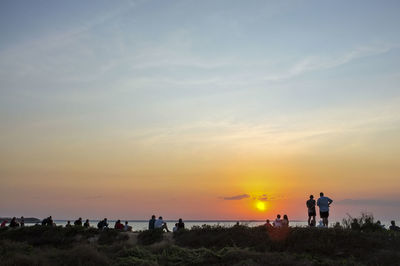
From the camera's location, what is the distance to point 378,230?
77.4 feet

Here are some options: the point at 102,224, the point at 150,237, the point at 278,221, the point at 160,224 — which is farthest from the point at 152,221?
the point at 278,221

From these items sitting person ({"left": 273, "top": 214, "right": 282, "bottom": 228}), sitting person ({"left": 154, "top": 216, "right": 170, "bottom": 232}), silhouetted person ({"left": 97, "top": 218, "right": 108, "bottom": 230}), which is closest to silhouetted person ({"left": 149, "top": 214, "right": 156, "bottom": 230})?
sitting person ({"left": 154, "top": 216, "right": 170, "bottom": 232})

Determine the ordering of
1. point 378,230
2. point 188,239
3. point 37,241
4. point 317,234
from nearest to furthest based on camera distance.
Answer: point 317,234 < point 378,230 < point 188,239 < point 37,241

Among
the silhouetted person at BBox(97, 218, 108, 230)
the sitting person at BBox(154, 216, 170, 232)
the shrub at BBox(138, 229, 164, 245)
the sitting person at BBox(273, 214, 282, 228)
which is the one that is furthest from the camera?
the silhouetted person at BBox(97, 218, 108, 230)

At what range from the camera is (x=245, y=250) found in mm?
19125

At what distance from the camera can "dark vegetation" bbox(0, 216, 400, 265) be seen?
18094mm

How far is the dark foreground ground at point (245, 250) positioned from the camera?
59.3 feet

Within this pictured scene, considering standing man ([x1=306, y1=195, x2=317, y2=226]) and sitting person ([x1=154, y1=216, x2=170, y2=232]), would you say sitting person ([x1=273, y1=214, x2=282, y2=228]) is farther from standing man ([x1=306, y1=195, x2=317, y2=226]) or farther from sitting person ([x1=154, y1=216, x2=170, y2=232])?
sitting person ([x1=154, y1=216, x2=170, y2=232])

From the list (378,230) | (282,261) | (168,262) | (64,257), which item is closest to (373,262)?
(282,261)

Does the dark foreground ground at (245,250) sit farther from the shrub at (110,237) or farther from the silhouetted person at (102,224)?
the silhouetted person at (102,224)

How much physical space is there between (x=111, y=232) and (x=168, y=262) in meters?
13.4

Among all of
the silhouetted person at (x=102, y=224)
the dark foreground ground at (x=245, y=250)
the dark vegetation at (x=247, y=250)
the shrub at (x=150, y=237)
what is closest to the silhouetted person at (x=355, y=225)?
the dark vegetation at (x=247, y=250)

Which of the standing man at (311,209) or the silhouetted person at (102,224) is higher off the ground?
the standing man at (311,209)

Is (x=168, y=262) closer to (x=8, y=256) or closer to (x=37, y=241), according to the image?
(x=8, y=256)
